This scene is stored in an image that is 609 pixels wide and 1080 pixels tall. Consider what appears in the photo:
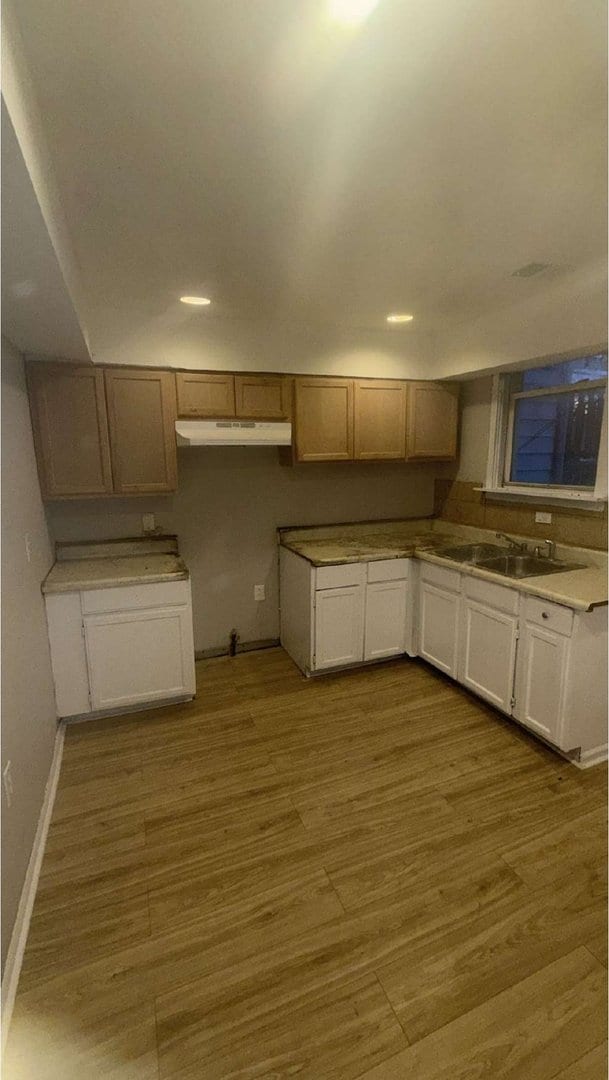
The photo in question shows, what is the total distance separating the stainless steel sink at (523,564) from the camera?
2.84m

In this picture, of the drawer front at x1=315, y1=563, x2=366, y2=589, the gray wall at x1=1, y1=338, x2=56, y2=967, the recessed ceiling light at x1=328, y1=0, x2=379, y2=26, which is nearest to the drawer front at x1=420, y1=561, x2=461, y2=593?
the drawer front at x1=315, y1=563, x2=366, y2=589

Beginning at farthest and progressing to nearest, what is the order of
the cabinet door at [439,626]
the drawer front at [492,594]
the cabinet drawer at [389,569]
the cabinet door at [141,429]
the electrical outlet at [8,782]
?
the cabinet drawer at [389,569], the cabinet door at [439,626], the cabinet door at [141,429], the drawer front at [492,594], the electrical outlet at [8,782]

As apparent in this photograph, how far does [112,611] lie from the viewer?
2.63 metres

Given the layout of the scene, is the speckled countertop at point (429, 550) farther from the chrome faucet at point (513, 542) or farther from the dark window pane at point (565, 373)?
the dark window pane at point (565, 373)

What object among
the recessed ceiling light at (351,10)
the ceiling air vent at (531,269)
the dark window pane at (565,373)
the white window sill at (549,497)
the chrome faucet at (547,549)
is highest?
Result: the ceiling air vent at (531,269)

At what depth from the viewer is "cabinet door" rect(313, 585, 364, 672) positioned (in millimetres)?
3121

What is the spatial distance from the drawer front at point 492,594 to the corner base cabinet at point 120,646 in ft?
5.71

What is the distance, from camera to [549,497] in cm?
300

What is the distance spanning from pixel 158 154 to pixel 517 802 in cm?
283

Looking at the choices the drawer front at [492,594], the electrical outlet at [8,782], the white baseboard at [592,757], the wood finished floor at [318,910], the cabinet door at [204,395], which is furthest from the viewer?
the cabinet door at [204,395]

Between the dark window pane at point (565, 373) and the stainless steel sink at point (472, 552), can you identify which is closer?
the dark window pane at point (565, 373)

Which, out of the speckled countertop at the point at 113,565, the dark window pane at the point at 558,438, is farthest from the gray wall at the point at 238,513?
the dark window pane at the point at 558,438

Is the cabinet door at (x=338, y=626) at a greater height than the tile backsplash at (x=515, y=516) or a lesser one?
lesser

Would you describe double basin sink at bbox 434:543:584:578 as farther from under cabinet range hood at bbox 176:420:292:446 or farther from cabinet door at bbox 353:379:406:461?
under cabinet range hood at bbox 176:420:292:446
